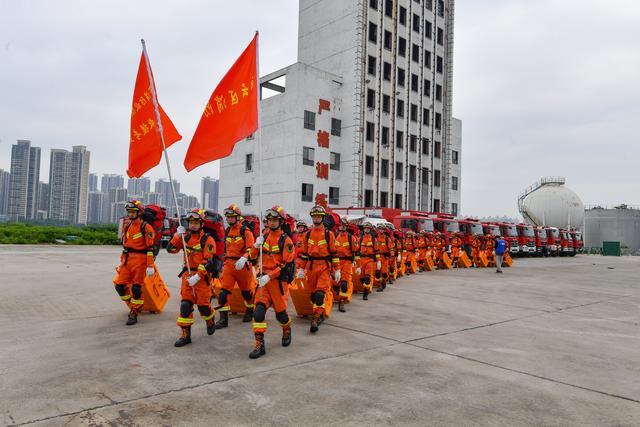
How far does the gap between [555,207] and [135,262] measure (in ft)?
173

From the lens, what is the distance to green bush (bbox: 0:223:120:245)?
30.5 metres

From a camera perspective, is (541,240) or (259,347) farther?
(541,240)

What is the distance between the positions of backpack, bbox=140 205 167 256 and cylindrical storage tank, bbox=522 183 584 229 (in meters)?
51.1

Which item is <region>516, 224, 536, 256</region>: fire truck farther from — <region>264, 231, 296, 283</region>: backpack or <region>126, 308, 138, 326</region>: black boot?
<region>126, 308, 138, 326</region>: black boot

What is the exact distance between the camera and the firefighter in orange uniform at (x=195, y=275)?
20.1ft

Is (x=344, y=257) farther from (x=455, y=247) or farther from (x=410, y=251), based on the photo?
(x=455, y=247)

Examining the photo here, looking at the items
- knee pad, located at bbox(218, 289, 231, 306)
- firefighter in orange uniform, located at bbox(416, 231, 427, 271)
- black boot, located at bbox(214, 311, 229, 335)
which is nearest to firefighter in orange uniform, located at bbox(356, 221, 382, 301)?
black boot, located at bbox(214, 311, 229, 335)

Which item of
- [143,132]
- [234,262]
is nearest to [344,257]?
[234,262]

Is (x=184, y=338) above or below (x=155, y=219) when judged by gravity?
below

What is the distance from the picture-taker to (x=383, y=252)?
12828 millimetres

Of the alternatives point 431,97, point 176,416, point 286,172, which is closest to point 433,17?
point 431,97

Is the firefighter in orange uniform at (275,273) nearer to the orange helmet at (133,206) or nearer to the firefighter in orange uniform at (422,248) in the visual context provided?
the orange helmet at (133,206)

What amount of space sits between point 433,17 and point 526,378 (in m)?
45.8

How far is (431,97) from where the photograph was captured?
44.3m
